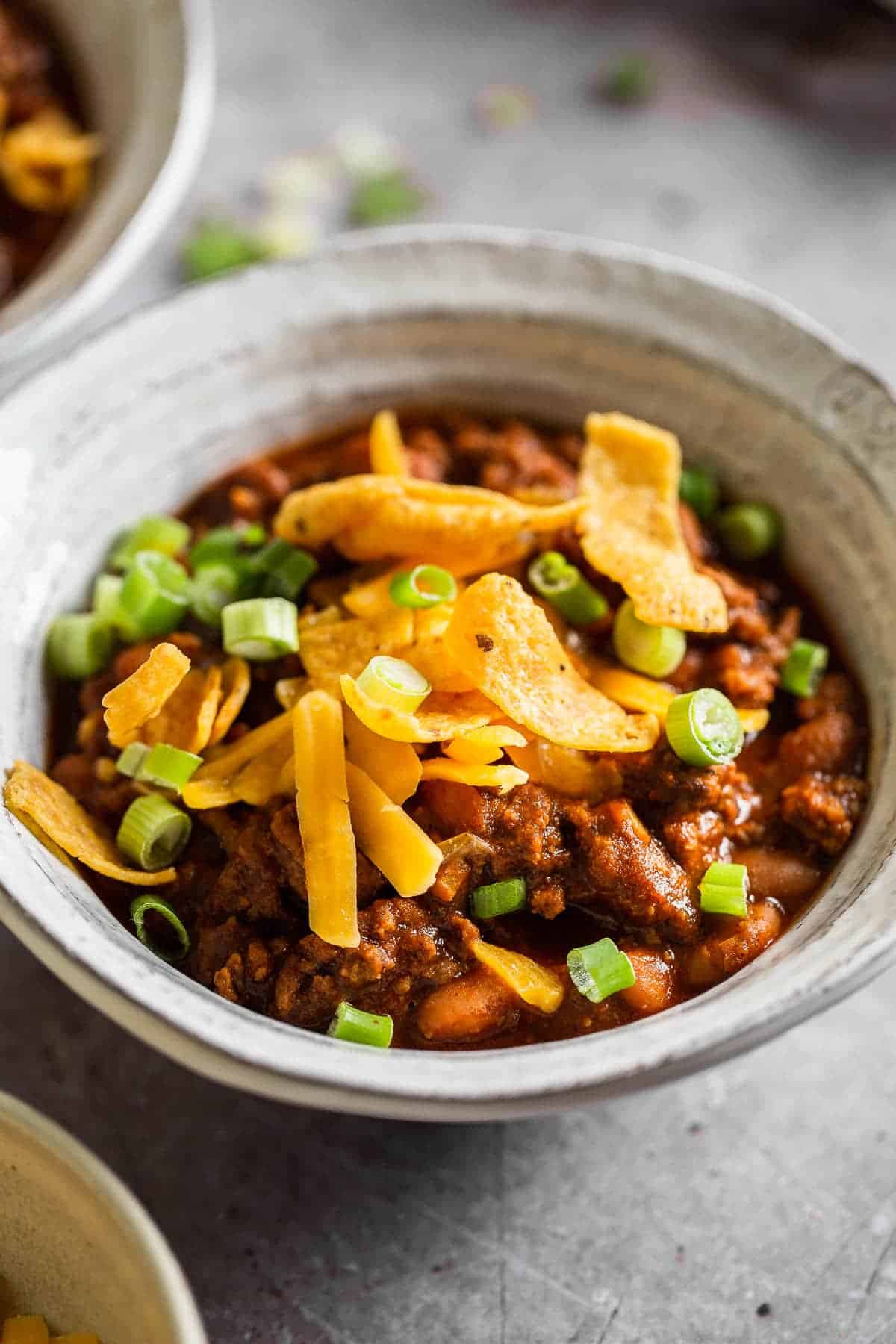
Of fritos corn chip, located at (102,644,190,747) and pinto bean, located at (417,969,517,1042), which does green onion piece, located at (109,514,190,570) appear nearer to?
fritos corn chip, located at (102,644,190,747)

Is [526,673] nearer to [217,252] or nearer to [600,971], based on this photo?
[600,971]

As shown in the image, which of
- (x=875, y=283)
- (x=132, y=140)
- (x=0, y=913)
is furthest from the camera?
(x=875, y=283)

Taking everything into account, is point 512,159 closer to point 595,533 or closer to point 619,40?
point 619,40

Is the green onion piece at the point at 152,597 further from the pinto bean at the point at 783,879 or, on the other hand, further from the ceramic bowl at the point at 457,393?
the pinto bean at the point at 783,879

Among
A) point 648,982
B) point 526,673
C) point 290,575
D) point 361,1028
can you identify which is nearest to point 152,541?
point 290,575

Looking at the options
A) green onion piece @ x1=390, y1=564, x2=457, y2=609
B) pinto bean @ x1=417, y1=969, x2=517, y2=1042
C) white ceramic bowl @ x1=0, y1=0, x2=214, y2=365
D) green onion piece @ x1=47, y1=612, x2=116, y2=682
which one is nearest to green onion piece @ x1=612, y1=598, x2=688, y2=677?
green onion piece @ x1=390, y1=564, x2=457, y2=609

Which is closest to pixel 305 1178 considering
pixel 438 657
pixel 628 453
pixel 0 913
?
pixel 0 913

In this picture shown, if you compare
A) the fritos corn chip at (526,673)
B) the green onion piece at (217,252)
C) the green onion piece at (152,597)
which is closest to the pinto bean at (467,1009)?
the fritos corn chip at (526,673)
